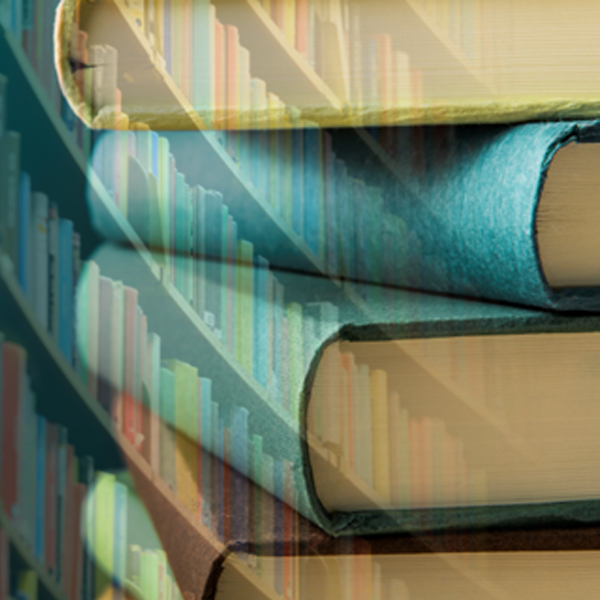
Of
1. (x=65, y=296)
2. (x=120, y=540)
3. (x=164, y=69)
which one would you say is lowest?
(x=120, y=540)

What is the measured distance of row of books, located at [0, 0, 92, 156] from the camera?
31 centimetres

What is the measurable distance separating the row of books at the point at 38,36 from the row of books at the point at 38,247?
0.13 ft

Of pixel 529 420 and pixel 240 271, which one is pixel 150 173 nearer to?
pixel 240 271

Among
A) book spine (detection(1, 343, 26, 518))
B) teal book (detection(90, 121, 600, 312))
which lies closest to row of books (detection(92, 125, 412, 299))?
teal book (detection(90, 121, 600, 312))

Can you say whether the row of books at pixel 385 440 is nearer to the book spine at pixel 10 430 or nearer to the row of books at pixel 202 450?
the row of books at pixel 202 450

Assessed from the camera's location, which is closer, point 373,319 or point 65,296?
point 373,319

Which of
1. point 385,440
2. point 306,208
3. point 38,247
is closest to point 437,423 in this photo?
point 385,440

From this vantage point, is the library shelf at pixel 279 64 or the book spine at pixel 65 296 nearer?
the library shelf at pixel 279 64

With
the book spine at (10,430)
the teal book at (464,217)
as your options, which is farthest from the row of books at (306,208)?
the book spine at (10,430)

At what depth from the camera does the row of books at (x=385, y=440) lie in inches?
9.9

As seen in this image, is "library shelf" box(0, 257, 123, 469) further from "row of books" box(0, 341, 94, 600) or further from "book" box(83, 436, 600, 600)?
"book" box(83, 436, 600, 600)

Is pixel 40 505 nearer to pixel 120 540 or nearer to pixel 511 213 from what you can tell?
pixel 120 540

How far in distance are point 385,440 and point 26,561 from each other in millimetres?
197

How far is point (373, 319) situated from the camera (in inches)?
9.7
